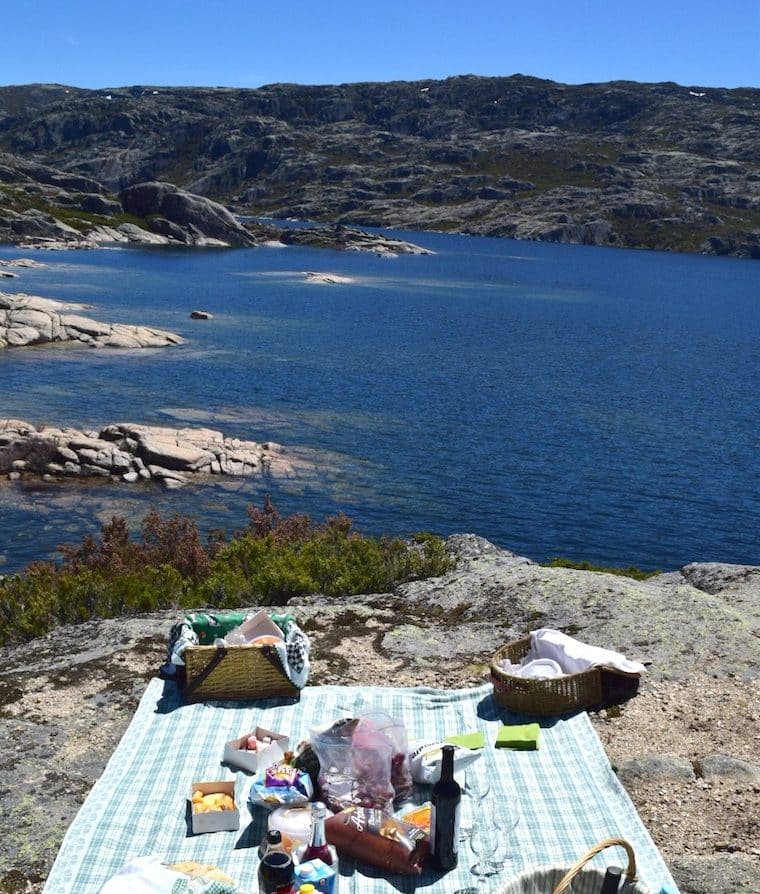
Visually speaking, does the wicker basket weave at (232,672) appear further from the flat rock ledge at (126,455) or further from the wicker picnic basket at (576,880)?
the flat rock ledge at (126,455)

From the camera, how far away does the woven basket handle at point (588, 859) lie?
754 cm

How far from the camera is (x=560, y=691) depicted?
11.8 m

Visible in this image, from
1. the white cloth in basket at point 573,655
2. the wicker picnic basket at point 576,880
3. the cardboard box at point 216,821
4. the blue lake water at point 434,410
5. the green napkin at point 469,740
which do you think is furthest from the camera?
the blue lake water at point 434,410

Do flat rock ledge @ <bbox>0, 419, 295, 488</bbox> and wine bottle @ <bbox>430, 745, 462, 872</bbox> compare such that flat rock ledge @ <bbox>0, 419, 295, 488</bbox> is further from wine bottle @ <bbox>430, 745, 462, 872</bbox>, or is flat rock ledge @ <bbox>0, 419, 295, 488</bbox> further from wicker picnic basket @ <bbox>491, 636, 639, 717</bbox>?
wine bottle @ <bbox>430, 745, 462, 872</bbox>

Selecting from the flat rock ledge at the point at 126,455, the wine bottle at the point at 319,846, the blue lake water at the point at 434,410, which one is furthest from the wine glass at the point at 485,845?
the flat rock ledge at the point at 126,455

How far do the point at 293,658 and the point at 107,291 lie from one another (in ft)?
304

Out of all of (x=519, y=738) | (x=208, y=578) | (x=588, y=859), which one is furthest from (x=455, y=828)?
(x=208, y=578)

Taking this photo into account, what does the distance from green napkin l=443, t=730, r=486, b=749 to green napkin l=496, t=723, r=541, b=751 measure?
23 cm

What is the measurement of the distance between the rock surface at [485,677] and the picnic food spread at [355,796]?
5.04 feet

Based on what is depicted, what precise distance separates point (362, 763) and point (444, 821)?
1339mm

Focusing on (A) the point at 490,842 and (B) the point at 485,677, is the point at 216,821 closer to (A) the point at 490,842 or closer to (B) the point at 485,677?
(A) the point at 490,842

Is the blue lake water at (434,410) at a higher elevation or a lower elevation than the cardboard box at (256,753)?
lower

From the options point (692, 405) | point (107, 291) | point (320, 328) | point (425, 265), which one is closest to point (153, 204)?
point (425, 265)

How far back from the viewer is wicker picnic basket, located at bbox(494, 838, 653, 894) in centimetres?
789
